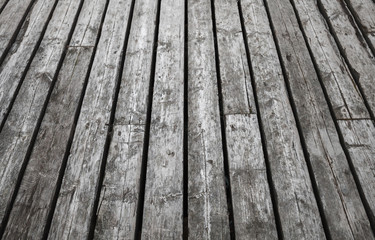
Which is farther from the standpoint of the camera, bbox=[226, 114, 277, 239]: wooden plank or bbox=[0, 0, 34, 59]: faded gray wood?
bbox=[0, 0, 34, 59]: faded gray wood

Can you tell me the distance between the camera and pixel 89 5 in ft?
6.92

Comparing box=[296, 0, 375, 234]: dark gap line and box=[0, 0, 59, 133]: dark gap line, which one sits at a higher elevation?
box=[0, 0, 59, 133]: dark gap line

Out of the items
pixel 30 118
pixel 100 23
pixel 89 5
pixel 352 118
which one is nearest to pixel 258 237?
pixel 352 118

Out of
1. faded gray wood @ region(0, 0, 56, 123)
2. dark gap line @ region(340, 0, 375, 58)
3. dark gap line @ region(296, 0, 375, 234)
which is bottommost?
dark gap line @ region(296, 0, 375, 234)

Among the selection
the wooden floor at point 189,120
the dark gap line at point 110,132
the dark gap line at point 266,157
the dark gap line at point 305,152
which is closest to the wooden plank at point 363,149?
the wooden floor at point 189,120

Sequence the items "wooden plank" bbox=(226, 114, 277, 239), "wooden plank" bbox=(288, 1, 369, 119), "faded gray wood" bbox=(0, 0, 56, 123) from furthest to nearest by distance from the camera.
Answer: "faded gray wood" bbox=(0, 0, 56, 123)
"wooden plank" bbox=(288, 1, 369, 119)
"wooden plank" bbox=(226, 114, 277, 239)

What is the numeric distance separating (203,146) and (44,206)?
641mm

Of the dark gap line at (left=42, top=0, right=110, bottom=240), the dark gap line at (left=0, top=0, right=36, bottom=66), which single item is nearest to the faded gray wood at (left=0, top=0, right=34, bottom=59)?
the dark gap line at (left=0, top=0, right=36, bottom=66)

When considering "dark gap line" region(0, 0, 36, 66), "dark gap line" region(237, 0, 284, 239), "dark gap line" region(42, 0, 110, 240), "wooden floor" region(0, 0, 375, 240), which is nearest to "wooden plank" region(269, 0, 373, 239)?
"wooden floor" region(0, 0, 375, 240)

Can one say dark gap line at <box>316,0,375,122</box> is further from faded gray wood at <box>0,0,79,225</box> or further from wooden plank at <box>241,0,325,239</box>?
faded gray wood at <box>0,0,79,225</box>

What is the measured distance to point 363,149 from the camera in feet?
4.44

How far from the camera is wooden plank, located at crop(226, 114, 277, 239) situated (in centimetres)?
116

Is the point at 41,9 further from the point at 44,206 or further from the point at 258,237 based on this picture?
the point at 258,237

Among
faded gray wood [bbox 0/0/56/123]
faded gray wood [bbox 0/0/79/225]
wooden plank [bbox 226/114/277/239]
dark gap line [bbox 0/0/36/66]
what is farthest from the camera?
dark gap line [bbox 0/0/36/66]
